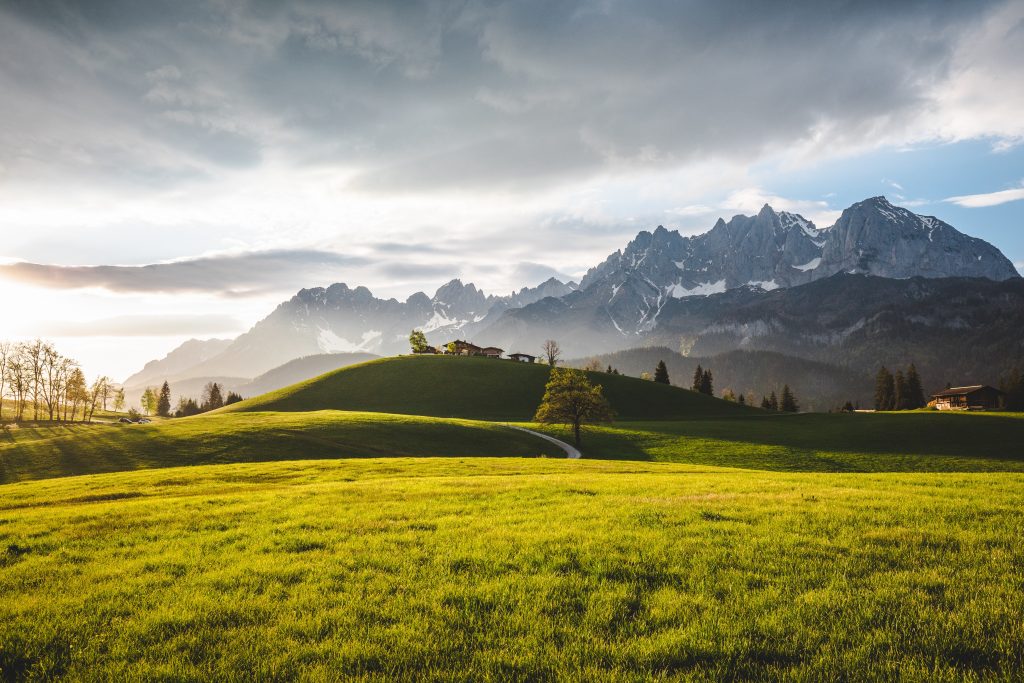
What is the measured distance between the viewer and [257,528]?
47.6 feet

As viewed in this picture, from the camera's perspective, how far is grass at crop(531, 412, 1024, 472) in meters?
57.2

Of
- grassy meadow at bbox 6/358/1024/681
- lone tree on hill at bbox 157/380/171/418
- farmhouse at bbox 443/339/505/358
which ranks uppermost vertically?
farmhouse at bbox 443/339/505/358

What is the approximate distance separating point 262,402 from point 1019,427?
15231cm

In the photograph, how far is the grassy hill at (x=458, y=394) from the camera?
116562 mm

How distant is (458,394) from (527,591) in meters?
118

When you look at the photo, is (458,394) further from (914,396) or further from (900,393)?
(914,396)

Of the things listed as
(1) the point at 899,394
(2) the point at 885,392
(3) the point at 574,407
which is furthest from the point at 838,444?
(2) the point at 885,392

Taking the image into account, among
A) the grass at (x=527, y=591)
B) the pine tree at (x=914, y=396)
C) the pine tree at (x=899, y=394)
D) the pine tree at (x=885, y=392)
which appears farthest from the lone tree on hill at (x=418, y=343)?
the grass at (x=527, y=591)

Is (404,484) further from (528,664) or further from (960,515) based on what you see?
(960,515)

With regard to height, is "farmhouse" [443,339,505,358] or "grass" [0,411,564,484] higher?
"farmhouse" [443,339,505,358]

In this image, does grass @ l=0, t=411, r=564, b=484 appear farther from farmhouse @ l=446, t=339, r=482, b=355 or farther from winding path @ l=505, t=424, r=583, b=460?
farmhouse @ l=446, t=339, r=482, b=355

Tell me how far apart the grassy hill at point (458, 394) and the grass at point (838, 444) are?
3055 centimetres

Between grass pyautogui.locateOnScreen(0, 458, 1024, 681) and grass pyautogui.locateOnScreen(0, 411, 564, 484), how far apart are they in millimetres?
37668

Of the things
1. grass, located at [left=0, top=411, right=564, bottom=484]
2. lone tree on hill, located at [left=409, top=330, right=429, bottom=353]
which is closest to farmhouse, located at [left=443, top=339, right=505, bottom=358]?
lone tree on hill, located at [left=409, top=330, right=429, bottom=353]
